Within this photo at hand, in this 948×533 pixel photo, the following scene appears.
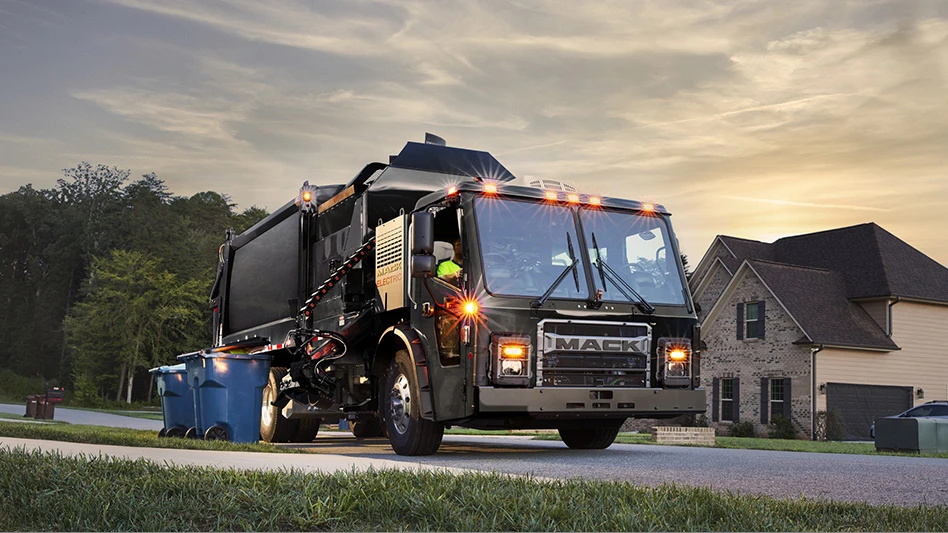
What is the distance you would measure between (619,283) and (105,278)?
5908 cm

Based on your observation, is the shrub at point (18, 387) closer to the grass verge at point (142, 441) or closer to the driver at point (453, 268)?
the grass verge at point (142, 441)

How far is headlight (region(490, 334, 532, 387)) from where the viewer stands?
35.6 feet

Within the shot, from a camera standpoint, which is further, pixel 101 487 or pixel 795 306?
pixel 795 306

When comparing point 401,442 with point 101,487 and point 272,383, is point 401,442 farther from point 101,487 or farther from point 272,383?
point 101,487

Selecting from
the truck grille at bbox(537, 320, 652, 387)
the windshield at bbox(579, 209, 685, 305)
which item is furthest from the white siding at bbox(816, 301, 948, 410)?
the truck grille at bbox(537, 320, 652, 387)

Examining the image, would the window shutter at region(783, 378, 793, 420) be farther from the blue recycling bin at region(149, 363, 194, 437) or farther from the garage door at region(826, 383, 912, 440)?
the blue recycling bin at region(149, 363, 194, 437)

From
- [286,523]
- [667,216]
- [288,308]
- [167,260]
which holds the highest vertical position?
[167,260]

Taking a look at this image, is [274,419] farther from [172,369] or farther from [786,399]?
[786,399]

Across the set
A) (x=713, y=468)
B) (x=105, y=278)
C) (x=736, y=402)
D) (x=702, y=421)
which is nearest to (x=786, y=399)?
(x=736, y=402)

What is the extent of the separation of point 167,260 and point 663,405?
66.4 metres

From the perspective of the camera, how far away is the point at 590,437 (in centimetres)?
1409

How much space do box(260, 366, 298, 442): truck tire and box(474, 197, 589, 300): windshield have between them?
536 cm

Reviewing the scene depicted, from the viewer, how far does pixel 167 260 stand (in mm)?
73625

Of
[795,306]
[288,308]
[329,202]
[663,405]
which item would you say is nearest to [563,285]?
[663,405]
